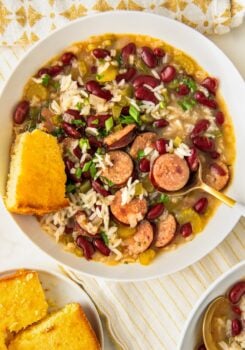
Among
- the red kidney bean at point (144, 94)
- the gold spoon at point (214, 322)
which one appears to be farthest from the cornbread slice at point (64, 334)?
the red kidney bean at point (144, 94)

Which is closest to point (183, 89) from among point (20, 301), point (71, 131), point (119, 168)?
point (119, 168)

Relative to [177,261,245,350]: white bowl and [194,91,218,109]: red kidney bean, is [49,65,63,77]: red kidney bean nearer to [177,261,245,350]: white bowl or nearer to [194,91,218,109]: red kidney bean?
[194,91,218,109]: red kidney bean

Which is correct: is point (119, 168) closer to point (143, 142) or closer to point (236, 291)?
point (143, 142)

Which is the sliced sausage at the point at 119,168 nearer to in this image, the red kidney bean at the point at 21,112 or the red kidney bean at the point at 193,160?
the red kidney bean at the point at 193,160

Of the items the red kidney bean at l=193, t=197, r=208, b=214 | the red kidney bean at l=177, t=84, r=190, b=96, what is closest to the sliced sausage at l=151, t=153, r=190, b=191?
the red kidney bean at l=193, t=197, r=208, b=214

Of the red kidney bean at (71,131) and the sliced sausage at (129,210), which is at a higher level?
the red kidney bean at (71,131)
